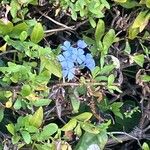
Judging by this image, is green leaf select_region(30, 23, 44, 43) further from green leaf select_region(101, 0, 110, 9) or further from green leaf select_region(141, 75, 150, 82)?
green leaf select_region(141, 75, 150, 82)

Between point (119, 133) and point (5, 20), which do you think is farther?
point (119, 133)

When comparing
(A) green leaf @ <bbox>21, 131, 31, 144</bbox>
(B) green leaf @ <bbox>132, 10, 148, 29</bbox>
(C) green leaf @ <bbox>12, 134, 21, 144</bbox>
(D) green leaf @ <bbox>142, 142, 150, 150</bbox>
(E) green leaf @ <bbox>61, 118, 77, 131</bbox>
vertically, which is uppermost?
(B) green leaf @ <bbox>132, 10, 148, 29</bbox>

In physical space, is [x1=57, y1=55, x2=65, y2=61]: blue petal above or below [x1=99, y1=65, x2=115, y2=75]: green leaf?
above

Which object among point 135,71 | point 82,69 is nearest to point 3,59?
point 82,69

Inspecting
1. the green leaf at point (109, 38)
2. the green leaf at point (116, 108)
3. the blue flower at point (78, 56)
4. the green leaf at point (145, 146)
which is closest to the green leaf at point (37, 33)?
the blue flower at point (78, 56)

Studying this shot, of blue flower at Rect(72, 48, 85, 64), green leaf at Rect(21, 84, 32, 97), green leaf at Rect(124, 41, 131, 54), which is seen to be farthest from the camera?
green leaf at Rect(124, 41, 131, 54)

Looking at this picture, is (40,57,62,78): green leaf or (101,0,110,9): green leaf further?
(101,0,110,9): green leaf

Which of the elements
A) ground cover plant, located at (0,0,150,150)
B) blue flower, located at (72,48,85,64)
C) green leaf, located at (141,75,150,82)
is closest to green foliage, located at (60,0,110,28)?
ground cover plant, located at (0,0,150,150)

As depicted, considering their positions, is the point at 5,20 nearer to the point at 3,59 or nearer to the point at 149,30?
the point at 3,59
